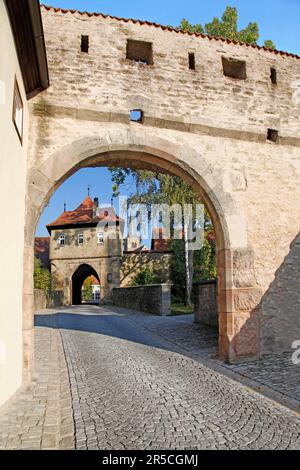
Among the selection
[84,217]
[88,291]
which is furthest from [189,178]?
[88,291]

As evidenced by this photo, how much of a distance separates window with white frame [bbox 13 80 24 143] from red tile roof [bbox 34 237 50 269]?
3023 centimetres

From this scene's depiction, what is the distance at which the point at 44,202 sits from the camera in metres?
6.32

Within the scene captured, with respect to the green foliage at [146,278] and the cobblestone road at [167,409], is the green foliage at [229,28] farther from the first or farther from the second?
the cobblestone road at [167,409]

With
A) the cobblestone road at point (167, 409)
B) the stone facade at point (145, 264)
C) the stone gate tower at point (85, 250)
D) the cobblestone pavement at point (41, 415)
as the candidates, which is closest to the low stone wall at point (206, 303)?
the cobblestone road at point (167, 409)

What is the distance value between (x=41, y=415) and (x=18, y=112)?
421 cm

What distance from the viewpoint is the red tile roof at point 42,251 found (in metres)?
35.7

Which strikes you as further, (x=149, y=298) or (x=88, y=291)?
(x=88, y=291)

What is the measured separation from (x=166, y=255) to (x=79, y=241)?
8.27 metres

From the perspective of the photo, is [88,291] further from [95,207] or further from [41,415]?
[41,415]

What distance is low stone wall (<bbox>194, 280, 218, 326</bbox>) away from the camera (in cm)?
1077

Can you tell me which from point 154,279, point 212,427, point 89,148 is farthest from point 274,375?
point 154,279

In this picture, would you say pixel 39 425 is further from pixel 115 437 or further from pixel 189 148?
pixel 189 148

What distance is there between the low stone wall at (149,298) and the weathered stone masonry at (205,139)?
921cm

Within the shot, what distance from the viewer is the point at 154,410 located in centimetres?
419
